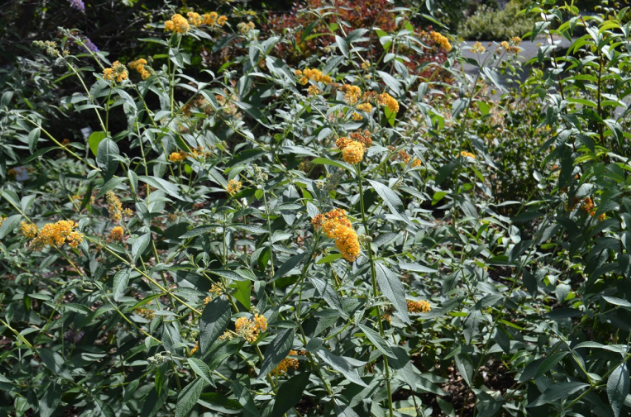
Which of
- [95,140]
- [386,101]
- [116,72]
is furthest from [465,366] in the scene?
[116,72]

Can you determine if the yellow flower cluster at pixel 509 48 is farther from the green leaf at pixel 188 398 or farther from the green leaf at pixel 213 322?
the green leaf at pixel 188 398

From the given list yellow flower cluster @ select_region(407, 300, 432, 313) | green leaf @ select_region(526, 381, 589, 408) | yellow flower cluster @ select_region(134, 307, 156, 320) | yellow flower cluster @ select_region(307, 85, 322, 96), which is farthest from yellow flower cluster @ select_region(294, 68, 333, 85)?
green leaf @ select_region(526, 381, 589, 408)

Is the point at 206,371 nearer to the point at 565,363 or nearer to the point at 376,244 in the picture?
the point at 376,244

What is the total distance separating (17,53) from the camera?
4676 millimetres

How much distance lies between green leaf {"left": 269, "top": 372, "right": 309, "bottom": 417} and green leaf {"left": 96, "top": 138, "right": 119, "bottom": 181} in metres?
0.92

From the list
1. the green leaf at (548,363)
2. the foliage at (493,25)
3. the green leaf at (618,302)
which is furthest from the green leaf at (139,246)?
the foliage at (493,25)

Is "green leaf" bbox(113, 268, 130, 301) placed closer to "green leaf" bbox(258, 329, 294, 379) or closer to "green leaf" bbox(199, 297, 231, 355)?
"green leaf" bbox(199, 297, 231, 355)

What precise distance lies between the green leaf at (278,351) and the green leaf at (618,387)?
34.4 inches

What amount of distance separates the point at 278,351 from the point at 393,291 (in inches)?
13.2

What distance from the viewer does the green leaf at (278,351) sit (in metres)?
1.45

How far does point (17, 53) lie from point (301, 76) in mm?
3190

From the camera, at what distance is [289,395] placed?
1.62 meters

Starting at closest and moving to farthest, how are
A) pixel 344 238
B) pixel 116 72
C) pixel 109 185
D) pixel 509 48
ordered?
pixel 344 238, pixel 109 185, pixel 116 72, pixel 509 48

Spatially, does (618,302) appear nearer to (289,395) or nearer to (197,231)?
(289,395)
